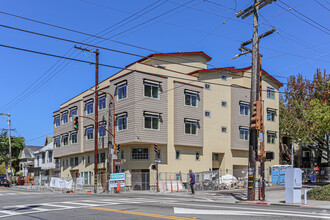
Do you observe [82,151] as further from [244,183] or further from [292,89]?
[292,89]

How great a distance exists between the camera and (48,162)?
64.8 meters

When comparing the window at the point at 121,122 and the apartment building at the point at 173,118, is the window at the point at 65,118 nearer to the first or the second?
the apartment building at the point at 173,118

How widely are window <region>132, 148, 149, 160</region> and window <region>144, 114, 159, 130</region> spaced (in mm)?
2608

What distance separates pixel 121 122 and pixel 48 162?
3213cm

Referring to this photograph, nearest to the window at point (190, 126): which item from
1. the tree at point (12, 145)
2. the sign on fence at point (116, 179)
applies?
the sign on fence at point (116, 179)

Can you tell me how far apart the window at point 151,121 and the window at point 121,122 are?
2.15m

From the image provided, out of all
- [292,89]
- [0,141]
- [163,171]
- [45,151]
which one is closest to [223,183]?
[163,171]

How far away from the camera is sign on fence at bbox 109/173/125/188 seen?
31.6m

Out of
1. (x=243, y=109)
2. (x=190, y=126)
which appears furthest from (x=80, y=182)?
(x=243, y=109)

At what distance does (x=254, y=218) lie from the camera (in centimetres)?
1052

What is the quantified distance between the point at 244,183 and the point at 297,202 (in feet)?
62.6

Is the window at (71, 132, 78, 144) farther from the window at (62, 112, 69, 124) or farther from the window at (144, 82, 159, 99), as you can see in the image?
the window at (144, 82, 159, 99)

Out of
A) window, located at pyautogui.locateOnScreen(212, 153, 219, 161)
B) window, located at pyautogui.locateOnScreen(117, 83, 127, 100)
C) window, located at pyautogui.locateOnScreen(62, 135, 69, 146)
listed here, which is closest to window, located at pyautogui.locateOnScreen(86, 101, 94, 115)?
window, located at pyautogui.locateOnScreen(117, 83, 127, 100)

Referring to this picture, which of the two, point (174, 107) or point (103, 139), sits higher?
point (174, 107)
